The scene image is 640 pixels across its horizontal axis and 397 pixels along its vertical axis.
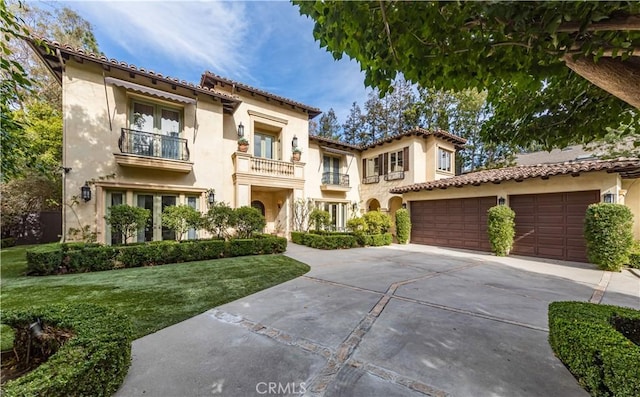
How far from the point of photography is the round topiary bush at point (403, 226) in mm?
15281

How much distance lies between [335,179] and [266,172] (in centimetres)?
604

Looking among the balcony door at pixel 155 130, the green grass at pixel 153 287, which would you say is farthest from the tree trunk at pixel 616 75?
the balcony door at pixel 155 130

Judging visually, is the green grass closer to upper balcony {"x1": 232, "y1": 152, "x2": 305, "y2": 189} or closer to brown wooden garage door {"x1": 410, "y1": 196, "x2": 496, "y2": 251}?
upper balcony {"x1": 232, "y1": 152, "x2": 305, "y2": 189}

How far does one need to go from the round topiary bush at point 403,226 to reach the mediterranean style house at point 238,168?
0.61 meters

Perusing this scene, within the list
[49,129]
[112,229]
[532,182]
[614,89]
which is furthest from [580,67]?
[49,129]

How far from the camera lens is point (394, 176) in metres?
17.3

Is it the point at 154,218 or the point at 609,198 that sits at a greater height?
the point at 609,198

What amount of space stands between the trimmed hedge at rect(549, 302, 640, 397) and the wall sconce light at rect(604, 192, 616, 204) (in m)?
8.53

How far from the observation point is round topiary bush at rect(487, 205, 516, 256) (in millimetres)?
10805

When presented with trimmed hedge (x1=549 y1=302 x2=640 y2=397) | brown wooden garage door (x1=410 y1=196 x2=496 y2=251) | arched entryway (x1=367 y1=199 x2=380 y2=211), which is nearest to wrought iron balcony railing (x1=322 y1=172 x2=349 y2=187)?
arched entryway (x1=367 y1=199 x2=380 y2=211)

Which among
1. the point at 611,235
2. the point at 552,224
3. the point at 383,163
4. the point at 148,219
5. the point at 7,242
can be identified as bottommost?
the point at 7,242

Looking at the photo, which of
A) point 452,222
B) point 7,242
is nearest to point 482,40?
point 452,222

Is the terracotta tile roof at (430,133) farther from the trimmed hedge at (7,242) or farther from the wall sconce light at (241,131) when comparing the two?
the trimmed hedge at (7,242)

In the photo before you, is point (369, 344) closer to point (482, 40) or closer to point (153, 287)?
point (482, 40)
